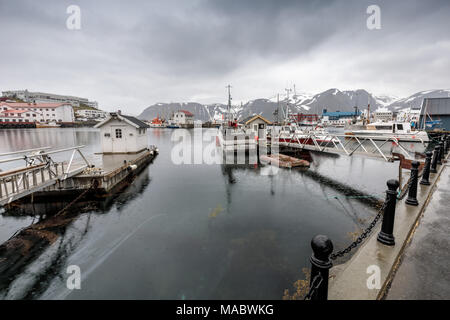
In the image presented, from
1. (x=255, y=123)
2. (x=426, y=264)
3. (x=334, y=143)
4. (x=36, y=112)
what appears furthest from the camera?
(x=36, y=112)

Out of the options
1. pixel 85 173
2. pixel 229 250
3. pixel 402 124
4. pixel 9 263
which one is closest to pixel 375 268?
pixel 229 250

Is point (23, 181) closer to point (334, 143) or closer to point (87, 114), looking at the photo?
point (334, 143)

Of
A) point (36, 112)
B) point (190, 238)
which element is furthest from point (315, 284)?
point (36, 112)

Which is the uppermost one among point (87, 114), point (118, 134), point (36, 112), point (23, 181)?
point (87, 114)

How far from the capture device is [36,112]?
119562 mm

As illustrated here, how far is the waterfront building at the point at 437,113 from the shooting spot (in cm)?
5450

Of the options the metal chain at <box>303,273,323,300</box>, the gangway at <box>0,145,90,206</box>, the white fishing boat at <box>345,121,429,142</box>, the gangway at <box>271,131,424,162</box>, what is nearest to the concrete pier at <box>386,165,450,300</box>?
the metal chain at <box>303,273,323,300</box>

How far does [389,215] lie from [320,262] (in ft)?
10.2

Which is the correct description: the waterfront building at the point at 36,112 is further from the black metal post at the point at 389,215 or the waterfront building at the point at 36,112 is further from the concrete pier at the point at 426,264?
the concrete pier at the point at 426,264

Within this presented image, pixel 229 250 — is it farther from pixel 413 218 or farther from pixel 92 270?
pixel 413 218

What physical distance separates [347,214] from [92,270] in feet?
37.5

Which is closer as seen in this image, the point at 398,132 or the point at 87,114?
the point at 398,132

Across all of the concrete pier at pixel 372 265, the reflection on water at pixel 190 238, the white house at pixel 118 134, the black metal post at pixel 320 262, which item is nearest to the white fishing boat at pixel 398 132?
the reflection on water at pixel 190 238
